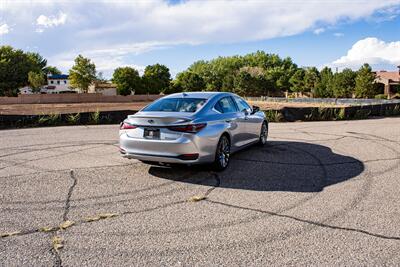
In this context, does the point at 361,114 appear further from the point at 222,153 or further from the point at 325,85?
the point at 325,85

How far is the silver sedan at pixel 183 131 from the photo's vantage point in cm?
598

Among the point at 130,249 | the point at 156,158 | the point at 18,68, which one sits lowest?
the point at 130,249

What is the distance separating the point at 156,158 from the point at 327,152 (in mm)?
4495

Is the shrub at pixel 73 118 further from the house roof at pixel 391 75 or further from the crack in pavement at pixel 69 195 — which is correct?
the house roof at pixel 391 75

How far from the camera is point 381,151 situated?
28.5 ft

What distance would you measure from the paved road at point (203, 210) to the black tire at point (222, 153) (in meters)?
0.17

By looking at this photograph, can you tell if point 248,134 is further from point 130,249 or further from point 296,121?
point 296,121

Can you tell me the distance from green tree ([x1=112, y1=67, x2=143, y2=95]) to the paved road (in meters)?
74.3

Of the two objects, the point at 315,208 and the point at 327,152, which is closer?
the point at 315,208

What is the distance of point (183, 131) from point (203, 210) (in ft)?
5.38

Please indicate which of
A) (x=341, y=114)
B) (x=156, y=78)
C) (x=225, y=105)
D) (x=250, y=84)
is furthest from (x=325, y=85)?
(x=225, y=105)

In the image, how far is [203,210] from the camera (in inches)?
187

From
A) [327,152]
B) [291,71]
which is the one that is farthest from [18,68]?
[327,152]

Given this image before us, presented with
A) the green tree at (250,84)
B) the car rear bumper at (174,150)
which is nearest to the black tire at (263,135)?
the car rear bumper at (174,150)
